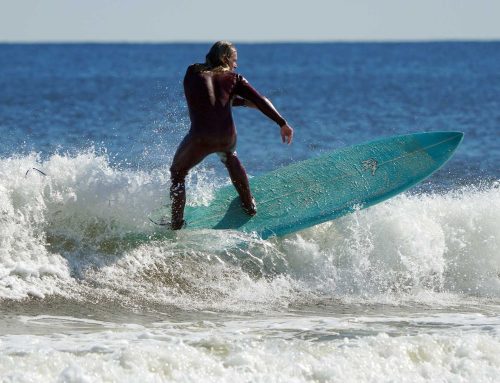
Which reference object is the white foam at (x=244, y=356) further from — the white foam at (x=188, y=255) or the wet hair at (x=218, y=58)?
the wet hair at (x=218, y=58)

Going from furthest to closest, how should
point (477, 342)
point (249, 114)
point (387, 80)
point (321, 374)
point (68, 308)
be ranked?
1. point (387, 80)
2. point (249, 114)
3. point (68, 308)
4. point (477, 342)
5. point (321, 374)

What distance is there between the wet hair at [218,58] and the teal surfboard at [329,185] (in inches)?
48.4

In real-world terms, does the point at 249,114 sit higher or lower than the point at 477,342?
higher

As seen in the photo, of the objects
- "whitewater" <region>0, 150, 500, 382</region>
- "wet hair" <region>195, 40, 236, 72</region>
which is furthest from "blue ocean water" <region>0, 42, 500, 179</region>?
"wet hair" <region>195, 40, 236, 72</region>

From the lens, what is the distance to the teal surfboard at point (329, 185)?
8.92 metres

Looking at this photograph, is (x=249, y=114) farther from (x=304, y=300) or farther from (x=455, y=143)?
(x=304, y=300)

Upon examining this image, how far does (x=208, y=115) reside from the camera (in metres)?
8.20

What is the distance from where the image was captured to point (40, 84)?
44.5m

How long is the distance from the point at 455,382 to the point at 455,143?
149 inches

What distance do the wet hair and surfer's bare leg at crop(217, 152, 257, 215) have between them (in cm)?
68

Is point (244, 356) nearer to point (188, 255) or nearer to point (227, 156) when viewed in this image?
point (188, 255)

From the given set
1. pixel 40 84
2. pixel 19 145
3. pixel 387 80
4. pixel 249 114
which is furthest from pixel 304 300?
pixel 387 80

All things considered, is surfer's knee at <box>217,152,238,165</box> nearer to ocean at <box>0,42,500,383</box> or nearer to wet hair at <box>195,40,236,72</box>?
ocean at <box>0,42,500,383</box>

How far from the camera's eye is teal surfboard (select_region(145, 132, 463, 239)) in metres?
8.92
